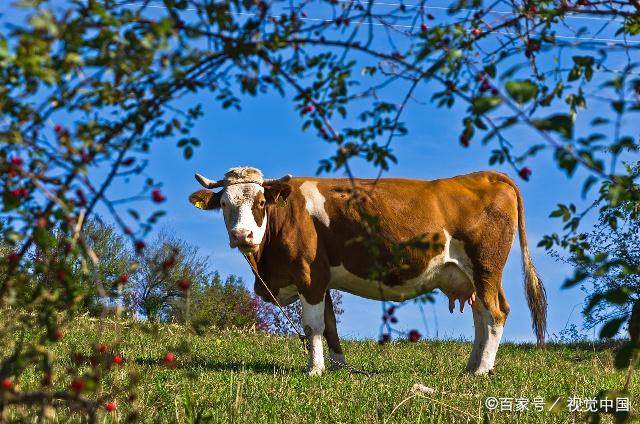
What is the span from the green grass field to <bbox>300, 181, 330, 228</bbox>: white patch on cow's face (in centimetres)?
199

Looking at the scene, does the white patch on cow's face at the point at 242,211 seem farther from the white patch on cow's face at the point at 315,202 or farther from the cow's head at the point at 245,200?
the white patch on cow's face at the point at 315,202

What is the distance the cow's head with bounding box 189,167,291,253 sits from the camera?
9.55 meters

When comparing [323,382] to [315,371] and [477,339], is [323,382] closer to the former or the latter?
[315,371]

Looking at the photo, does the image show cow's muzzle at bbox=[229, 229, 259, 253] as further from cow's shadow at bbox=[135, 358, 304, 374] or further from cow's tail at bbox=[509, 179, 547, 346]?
cow's tail at bbox=[509, 179, 547, 346]

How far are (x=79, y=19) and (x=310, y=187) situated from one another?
7.48 m

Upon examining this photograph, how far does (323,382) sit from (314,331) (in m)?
1.33

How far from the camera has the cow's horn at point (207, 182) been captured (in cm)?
1039

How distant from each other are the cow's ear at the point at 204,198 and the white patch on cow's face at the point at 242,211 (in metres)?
0.39

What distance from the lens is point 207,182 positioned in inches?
413

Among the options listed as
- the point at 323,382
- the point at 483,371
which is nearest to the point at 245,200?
the point at 323,382

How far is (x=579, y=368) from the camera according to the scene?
11.6 m

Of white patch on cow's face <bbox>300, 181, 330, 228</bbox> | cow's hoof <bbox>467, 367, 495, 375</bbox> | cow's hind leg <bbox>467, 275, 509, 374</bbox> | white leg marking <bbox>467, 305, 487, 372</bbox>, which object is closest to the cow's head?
white patch on cow's face <bbox>300, 181, 330, 228</bbox>

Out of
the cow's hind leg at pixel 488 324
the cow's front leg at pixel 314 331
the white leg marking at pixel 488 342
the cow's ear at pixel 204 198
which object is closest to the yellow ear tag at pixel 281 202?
the cow's ear at pixel 204 198

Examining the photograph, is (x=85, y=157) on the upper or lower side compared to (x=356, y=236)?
lower
